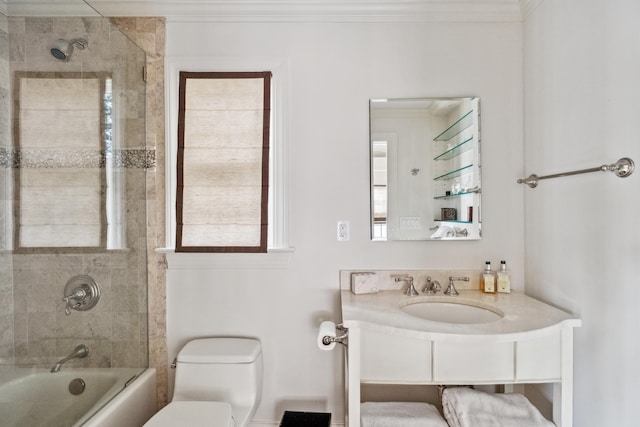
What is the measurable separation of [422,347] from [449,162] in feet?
3.19

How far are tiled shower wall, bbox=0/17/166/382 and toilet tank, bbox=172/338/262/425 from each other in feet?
1.06

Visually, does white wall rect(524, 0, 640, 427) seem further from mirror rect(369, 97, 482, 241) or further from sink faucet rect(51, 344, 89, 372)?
sink faucet rect(51, 344, 89, 372)

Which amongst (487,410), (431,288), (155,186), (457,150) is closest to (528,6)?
(457,150)

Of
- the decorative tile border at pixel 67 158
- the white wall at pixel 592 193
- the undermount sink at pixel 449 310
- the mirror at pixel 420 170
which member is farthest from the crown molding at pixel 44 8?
the white wall at pixel 592 193

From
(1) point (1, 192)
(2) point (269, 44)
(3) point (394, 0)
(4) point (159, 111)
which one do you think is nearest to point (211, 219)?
(4) point (159, 111)

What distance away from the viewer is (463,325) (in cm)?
117

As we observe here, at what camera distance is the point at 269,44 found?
5.54ft

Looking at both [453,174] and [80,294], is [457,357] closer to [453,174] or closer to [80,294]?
[453,174]

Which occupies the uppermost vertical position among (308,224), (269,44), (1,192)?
(269,44)

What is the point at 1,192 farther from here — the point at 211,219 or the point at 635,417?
the point at 635,417

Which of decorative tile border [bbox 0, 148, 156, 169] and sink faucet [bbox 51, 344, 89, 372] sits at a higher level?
decorative tile border [bbox 0, 148, 156, 169]

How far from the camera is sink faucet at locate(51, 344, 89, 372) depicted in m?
1.37

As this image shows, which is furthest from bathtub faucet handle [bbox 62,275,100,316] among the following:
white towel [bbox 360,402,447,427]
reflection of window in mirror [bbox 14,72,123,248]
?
white towel [bbox 360,402,447,427]

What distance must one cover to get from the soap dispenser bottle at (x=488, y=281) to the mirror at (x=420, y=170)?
0.55ft
